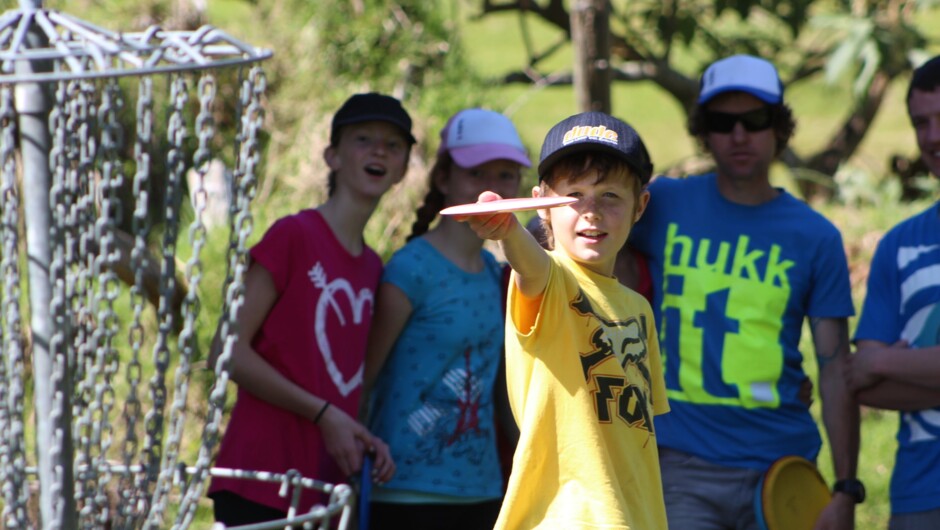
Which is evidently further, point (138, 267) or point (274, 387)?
point (274, 387)

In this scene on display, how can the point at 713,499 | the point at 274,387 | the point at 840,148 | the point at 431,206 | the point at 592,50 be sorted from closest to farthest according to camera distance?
1. the point at 274,387
2. the point at 713,499
3. the point at 431,206
4. the point at 592,50
5. the point at 840,148

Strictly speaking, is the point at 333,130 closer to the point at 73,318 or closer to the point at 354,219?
the point at 354,219

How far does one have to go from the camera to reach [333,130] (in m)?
3.37

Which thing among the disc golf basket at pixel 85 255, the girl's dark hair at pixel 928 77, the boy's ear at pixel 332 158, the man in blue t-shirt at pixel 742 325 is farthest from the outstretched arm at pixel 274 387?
the girl's dark hair at pixel 928 77

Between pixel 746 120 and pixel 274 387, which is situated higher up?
pixel 746 120

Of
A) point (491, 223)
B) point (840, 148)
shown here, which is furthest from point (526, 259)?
point (840, 148)

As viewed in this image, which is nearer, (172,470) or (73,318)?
(172,470)

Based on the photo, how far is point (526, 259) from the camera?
2148 mm

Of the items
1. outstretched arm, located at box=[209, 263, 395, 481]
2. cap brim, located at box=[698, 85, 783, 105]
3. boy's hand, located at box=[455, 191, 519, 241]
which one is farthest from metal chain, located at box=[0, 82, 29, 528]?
cap brim, located at box=[698, 85, 783, 105]

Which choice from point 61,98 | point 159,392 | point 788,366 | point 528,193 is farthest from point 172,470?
point 528,193

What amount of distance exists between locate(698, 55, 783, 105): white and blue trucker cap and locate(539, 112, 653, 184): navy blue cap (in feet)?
3.13

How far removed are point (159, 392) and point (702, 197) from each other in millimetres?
1685

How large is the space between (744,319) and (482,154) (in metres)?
0.82

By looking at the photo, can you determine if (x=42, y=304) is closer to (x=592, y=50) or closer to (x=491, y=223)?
(x=491, y=223)
